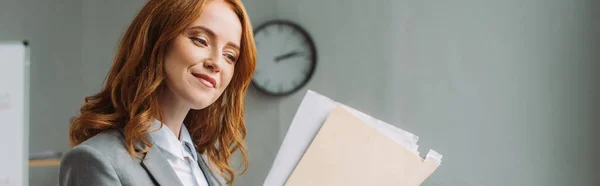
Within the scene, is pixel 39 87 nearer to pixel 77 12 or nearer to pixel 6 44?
pixel 77 12

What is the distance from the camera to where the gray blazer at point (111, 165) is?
0.63 metres

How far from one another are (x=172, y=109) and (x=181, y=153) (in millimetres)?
57

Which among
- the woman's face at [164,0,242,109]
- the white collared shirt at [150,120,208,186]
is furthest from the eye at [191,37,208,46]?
the white collared shirt at [150,120,208,186]

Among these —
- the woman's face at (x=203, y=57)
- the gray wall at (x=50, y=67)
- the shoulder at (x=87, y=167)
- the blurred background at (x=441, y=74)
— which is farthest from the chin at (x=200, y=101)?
the gray wall at (x=50, y=67)

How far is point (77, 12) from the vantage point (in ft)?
9.08

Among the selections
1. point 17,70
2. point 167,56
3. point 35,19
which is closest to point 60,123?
point 35,19

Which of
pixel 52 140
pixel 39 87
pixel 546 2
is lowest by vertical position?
pixel 52 140

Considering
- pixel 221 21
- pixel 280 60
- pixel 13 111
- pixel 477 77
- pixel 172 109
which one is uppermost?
pixel 477 77

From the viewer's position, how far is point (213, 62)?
0.71 m

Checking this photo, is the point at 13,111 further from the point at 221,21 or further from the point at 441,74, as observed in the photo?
the point at 221,21

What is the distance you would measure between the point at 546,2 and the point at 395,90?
615 mm

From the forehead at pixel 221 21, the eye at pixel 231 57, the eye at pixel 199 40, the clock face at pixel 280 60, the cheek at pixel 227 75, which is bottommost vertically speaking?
the cheek at pixel 227 75

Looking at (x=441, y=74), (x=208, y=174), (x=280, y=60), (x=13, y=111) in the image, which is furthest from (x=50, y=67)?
(x=208, y=174)

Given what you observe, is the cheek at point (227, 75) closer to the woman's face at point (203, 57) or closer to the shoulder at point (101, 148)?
the woman's face at point (203, 57)
